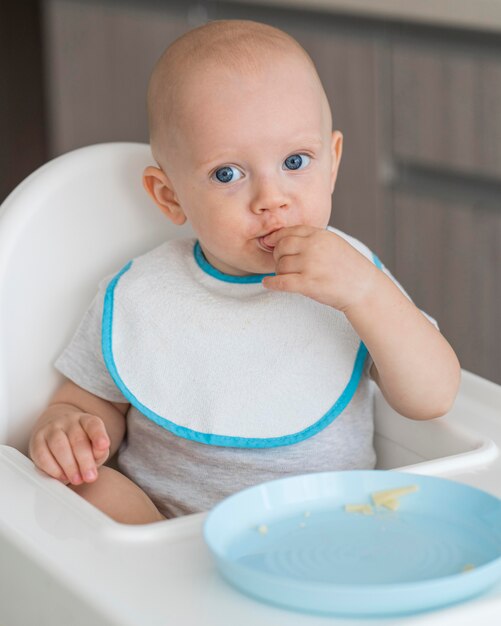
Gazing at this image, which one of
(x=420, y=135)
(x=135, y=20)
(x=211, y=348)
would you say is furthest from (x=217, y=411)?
(x=135, y=20)

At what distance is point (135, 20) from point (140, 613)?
81.4 inches

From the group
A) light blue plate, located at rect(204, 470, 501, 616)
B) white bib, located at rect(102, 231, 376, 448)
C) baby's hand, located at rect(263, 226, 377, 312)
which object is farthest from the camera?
white bib, located at rect(102, 231, 376, 448)

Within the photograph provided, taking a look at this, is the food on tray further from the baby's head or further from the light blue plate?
the baby's head

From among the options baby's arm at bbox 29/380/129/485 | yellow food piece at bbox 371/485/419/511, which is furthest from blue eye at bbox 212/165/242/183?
yellow food piece at bbox 371/485/419/511

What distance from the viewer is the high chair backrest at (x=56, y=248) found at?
1.03 meters

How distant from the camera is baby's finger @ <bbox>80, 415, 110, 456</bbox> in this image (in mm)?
893

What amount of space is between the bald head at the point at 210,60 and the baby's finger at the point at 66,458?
10.8 inches

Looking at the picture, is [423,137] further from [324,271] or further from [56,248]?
[324,271]

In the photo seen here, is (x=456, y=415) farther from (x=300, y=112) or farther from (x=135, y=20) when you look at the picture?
(x=135, y=20)

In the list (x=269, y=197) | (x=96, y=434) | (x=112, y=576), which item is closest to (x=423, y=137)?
(x=269, y=197)

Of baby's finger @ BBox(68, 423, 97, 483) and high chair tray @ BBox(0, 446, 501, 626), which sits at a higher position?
high chair tray @ BBox(0, 446, 501, 626)

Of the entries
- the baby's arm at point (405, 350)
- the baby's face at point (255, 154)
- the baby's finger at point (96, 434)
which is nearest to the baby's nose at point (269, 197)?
the baby's face at point (255, 154)

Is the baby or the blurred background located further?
the blurred background

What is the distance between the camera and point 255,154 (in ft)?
3.04
